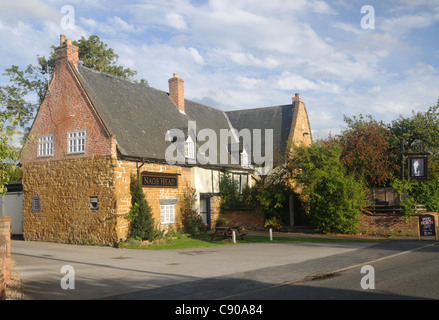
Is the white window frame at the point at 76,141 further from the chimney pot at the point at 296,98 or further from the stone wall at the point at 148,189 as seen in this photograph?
the chimney pot at the point at 296,98

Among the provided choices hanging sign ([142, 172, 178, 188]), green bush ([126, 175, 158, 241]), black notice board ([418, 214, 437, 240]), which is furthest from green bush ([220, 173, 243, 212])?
black notice board ([418, 214, 437, 240])

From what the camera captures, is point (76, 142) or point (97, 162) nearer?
point (97, 162)

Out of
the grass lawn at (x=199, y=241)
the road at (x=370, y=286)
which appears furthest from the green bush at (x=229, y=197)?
the road at (x=370, y=286)

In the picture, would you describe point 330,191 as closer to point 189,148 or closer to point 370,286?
point 189,148

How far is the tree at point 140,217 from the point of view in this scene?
75.2 feet

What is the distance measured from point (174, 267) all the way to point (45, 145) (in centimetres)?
1455

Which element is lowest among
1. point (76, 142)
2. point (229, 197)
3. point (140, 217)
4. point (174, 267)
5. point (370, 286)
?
point (174, 267)

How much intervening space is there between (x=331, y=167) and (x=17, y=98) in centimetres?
2893

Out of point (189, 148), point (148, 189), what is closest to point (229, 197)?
point (189, 148)

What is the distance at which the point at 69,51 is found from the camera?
25.0m

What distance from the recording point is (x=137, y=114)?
27.3 meters

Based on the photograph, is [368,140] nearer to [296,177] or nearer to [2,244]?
[296,177]

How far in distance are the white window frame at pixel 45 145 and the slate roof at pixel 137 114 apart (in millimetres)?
3909
